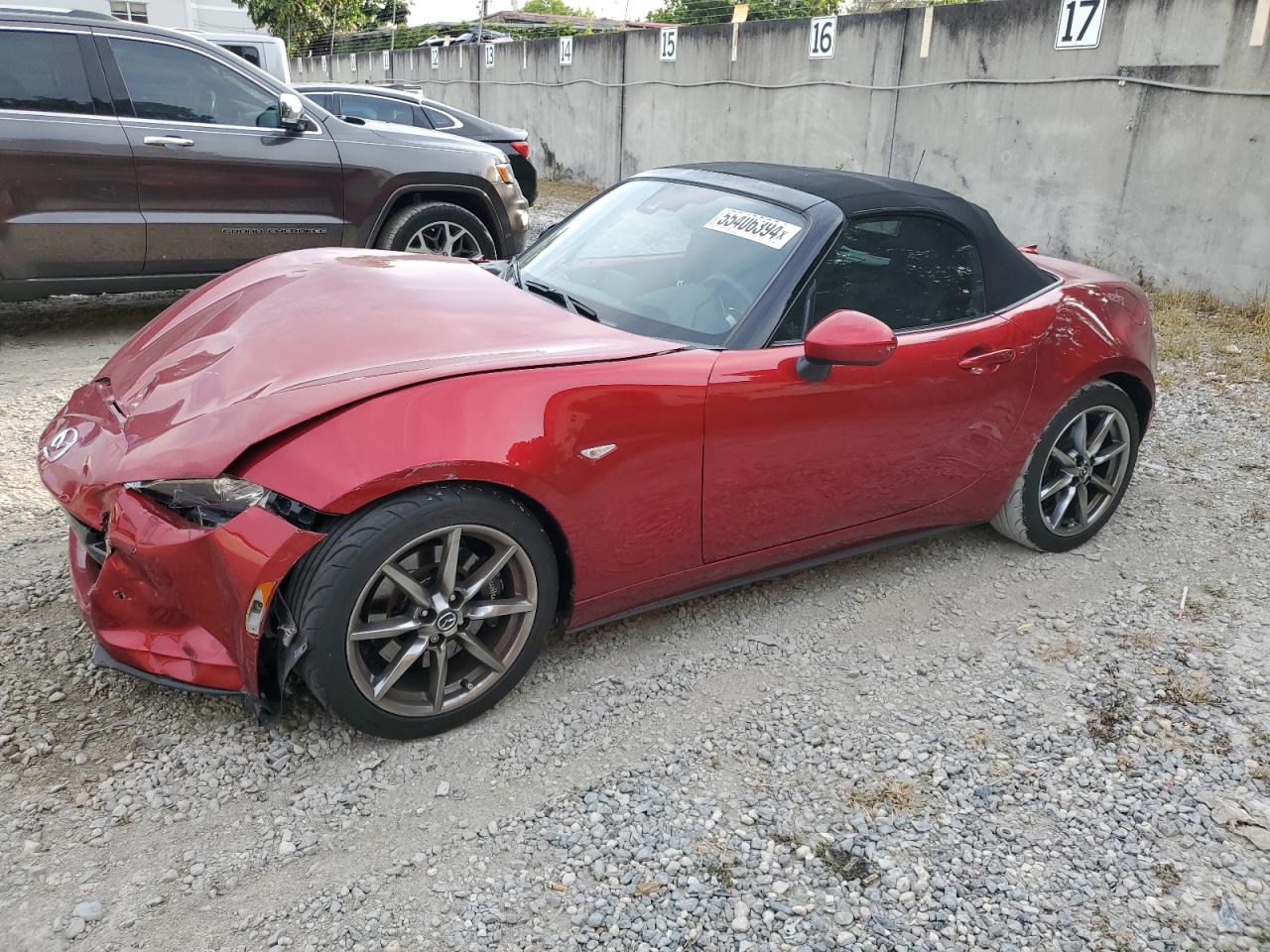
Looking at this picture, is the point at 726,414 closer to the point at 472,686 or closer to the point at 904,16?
the point at 472,686

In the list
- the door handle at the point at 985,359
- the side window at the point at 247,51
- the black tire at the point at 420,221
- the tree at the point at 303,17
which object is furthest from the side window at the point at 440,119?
the tree at the point at 303,17

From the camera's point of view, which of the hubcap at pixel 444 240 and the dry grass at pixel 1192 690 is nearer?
the dry grass at pixel 1192 690

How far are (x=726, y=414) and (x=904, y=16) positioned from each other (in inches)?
375

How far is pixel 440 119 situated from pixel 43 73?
5.35 metres

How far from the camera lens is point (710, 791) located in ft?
8.52

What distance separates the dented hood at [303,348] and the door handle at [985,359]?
1131mm

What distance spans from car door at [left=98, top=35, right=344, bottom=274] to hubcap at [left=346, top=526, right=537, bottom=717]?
4.22 m

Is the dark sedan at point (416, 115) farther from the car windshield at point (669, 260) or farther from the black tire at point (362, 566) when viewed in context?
the black tire at point (362, 566)

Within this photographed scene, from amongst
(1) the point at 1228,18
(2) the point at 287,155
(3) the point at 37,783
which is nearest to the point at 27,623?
(3) the point at 37,783

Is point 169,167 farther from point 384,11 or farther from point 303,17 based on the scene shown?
point 384,11

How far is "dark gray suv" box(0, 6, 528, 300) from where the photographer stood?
5.39m

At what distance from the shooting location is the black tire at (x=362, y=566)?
237 centimetres

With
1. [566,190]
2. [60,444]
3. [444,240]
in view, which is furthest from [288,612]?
[566,190]

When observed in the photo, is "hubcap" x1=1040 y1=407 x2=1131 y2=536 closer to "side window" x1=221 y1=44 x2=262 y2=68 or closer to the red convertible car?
the red convertible car
